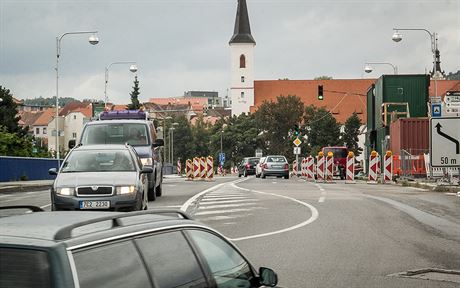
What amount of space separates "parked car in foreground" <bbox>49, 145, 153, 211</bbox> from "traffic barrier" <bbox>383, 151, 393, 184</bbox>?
2187 centimetres

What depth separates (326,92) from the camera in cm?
15212

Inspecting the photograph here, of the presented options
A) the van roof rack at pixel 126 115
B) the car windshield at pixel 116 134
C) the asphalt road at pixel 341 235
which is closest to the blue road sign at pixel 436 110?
the asphalt road at pixel 341 235

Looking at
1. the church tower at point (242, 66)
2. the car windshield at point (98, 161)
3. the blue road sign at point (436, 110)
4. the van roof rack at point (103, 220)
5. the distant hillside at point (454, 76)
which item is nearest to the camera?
the van roof rack at point (103, 220)

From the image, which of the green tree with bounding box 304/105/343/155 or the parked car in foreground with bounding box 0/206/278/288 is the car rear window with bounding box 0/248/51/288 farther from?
the green tree with bounding box 304/105/343/155

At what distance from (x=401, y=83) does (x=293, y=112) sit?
235 feet

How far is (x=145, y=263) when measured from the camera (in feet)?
12.7

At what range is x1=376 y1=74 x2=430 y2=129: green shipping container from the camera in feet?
158

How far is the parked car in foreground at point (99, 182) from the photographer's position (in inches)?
583

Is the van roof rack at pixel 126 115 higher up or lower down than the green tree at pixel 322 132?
lower down

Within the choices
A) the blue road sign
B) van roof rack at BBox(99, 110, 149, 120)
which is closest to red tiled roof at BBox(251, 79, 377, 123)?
the blue road sign

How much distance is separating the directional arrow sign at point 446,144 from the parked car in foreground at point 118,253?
2050cm

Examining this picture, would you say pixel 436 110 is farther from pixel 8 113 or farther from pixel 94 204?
pixel 8 113

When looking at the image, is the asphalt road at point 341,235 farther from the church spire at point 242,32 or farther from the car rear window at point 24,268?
the church spire at point 242,32

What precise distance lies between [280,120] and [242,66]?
32438 millimetres
